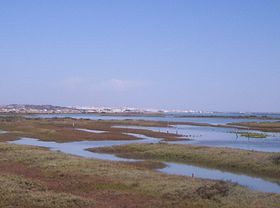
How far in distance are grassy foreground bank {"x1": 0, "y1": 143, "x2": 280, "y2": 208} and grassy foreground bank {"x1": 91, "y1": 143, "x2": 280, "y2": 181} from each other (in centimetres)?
941

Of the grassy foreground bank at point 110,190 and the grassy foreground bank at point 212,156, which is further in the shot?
the grassy foreground bank at point 212,156

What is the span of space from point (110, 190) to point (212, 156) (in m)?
18.1

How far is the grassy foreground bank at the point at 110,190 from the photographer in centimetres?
2006

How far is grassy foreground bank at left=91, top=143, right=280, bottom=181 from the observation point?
34.1 meters

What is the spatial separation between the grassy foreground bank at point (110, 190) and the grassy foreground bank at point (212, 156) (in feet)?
30.9

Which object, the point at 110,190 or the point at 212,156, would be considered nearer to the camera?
the point at 110,190

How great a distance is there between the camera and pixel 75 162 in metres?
32.4

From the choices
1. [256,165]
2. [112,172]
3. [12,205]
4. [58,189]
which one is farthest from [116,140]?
[12,205]

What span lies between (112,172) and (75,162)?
488cm

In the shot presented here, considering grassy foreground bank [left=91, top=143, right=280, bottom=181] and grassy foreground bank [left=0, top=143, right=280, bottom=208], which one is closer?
grassy foreground bank [left=0, top=143, right=280, bottom=208]

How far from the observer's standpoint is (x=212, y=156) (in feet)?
131

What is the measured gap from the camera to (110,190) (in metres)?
23.3

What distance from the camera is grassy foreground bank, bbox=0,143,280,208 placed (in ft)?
65.8

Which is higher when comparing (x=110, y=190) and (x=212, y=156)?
(x=212, y=156)
